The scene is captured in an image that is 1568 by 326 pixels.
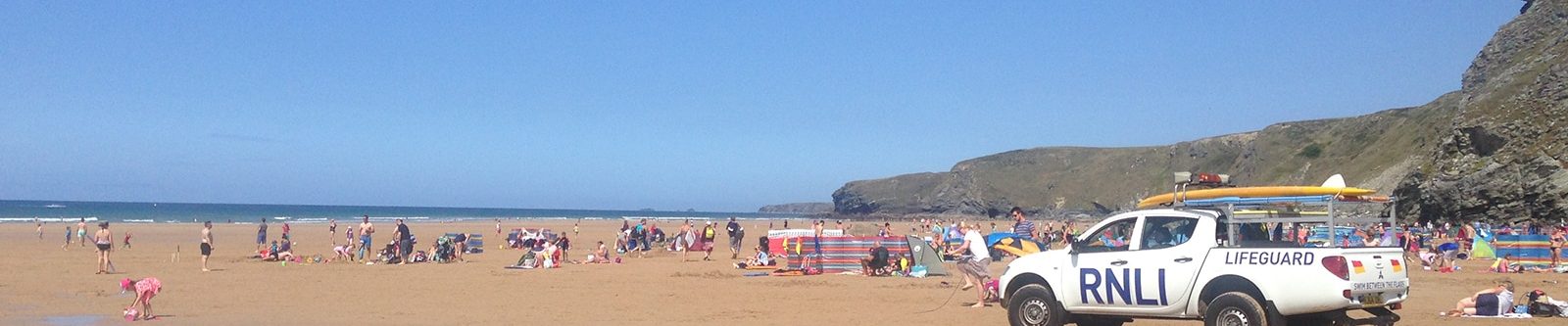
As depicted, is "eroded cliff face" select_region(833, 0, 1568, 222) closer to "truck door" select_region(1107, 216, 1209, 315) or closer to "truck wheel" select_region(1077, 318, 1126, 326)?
"truck wheel" select_region(1077, 318, 1126, 326)

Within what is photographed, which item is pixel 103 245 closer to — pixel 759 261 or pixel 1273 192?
pixel 759 261

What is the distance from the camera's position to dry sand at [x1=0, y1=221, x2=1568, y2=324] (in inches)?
509

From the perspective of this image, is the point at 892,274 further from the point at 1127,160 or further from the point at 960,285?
the point at 1127,160

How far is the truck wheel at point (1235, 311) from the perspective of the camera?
8820 mm

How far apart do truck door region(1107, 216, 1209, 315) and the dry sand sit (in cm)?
198

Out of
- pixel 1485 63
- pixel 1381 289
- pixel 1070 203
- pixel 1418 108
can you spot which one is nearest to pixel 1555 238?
pixel 1381 289

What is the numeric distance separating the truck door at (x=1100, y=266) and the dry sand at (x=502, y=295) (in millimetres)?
1771

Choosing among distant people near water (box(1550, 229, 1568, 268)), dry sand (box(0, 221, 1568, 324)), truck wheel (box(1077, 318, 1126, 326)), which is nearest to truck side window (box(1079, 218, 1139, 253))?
truck wheel (box(1077, 318, 1126, 326))

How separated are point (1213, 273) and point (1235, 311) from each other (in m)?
0.35

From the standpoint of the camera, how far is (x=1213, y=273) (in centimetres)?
914

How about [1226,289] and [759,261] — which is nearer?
[1226,289]

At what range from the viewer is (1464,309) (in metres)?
12.2

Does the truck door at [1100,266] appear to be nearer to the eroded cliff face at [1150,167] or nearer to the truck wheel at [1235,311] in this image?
the truck wheel at [1235,311]

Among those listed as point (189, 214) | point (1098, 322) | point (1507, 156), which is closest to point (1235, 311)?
point (1098, 322)
